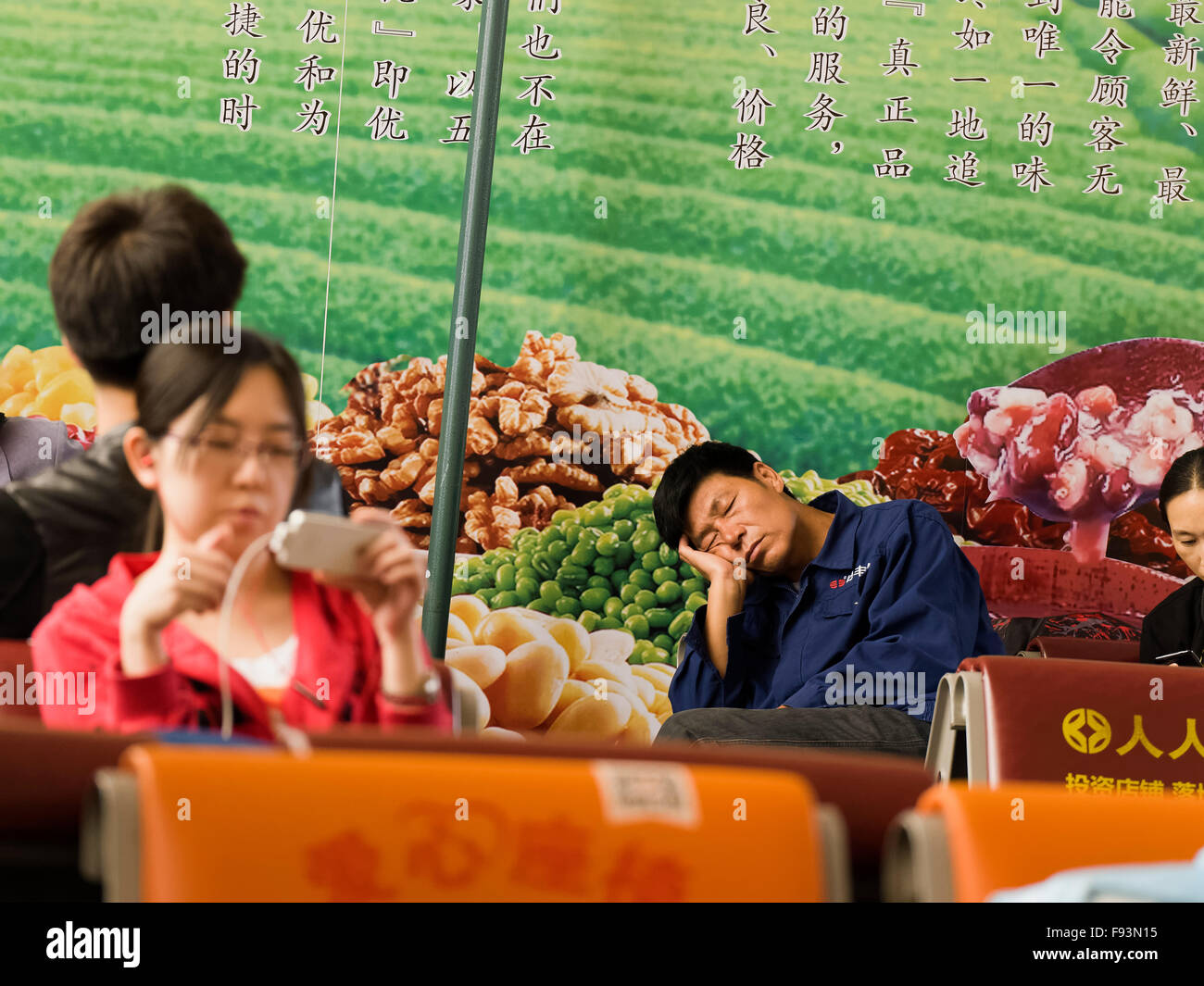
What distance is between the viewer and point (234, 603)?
5.33 ft

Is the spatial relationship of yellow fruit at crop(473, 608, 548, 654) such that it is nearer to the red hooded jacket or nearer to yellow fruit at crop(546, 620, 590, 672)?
Answer: yellow fruit at crop(546, 620, 590, 672)

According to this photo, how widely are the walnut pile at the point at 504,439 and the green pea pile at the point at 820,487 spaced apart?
39 cm

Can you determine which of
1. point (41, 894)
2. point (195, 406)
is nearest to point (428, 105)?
point (195, 406)

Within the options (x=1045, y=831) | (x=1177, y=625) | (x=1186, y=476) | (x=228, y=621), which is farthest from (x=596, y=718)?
(x=1045, y=831)

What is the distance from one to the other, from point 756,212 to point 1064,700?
2.32 meters

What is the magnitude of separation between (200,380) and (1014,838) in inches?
44.3

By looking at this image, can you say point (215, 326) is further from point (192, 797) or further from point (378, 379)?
point (378, 379)

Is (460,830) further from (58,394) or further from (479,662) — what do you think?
(58,394)

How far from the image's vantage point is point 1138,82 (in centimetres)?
429

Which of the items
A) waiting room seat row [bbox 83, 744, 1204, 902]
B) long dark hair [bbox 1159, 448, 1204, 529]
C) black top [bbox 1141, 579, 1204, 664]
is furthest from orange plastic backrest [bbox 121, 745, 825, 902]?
long dark hair [bbox 1159, 448, 1204, 529]

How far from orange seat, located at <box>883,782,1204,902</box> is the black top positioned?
7.38 ft

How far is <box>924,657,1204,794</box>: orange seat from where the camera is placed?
84.4 inches

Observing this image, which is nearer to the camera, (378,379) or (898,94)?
(378,379)

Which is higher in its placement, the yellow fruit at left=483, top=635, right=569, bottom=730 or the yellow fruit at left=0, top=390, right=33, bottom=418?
the yellow fruit at left=0, top=390, right=33, bottom=418
